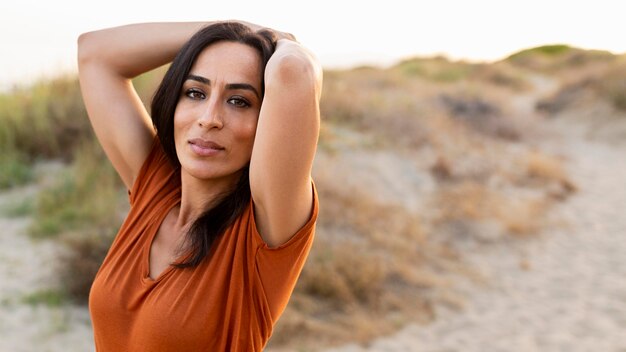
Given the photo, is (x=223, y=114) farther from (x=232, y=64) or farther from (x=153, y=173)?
(x=153, y=173)

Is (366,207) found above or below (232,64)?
below

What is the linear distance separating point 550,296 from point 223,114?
18.4ft

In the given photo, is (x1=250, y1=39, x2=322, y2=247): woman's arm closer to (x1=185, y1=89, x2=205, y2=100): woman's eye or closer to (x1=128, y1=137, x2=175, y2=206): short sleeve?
(x1=185, y1=89, x2=205, y2=100): woman's eye

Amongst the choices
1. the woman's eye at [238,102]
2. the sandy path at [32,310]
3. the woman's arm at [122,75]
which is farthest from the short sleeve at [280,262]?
the sandy path at [32,310]

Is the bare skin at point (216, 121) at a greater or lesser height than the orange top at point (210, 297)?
greater

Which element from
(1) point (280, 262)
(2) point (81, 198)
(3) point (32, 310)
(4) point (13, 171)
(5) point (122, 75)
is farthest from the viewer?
(4) point (13, 171)

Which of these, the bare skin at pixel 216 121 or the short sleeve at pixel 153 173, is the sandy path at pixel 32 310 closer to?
the bare skin at pixel 216 121

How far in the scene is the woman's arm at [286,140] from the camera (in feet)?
4.75

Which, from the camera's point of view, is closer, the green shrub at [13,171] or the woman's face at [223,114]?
the woman's face at [223,114]

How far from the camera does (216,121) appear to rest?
5.35 feet

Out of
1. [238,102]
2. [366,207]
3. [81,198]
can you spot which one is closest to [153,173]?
[238,102]

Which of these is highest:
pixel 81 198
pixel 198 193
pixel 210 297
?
pixel 198 193

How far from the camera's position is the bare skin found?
1.46 m

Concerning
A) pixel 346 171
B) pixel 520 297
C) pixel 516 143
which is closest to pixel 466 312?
pixel 520 297
